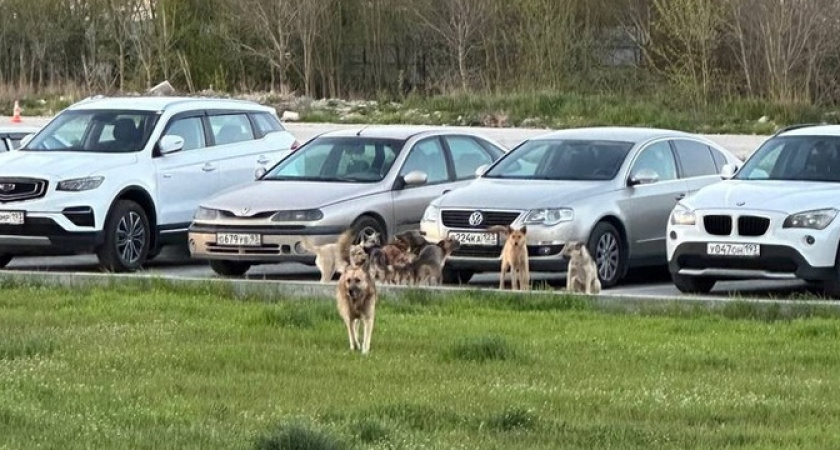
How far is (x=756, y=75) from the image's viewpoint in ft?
135

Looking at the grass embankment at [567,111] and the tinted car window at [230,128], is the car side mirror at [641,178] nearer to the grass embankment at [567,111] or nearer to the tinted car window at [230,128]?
the tinted car window at [230,128]

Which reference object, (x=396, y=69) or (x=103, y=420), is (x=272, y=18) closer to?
(x=396, y=69)

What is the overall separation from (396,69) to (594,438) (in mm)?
40490

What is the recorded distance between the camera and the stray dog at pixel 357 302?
12.1 m

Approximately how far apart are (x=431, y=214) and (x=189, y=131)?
12.7 feet

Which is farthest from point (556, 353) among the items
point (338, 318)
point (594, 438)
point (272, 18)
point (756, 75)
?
point (272, 18)

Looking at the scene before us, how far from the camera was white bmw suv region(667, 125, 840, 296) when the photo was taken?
16.2m

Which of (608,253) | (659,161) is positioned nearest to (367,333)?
(608,253)

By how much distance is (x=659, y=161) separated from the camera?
18891mm

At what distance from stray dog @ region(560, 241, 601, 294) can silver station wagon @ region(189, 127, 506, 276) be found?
2753mm

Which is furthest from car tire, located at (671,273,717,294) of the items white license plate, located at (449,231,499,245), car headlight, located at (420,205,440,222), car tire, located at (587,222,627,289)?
car headlight, located at (420,205,440,222)

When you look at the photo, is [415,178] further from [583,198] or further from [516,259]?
[516,259]

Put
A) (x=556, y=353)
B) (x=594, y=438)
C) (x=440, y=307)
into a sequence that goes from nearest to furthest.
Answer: (x=594, y=438) < (x=556, y=353) < (x=440, y=307)

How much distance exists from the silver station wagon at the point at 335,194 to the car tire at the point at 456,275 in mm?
874
